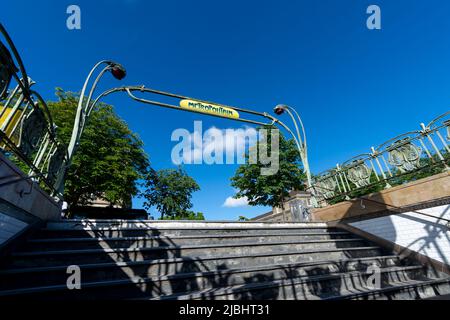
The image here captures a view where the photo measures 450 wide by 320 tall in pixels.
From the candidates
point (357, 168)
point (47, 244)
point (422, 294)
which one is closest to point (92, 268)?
point (47, 244)

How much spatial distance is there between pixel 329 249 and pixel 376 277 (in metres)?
0.85

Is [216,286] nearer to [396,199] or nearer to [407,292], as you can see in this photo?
[407,292]

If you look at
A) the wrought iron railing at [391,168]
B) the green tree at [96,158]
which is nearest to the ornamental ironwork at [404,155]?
the wrought iron railing at [391,168]

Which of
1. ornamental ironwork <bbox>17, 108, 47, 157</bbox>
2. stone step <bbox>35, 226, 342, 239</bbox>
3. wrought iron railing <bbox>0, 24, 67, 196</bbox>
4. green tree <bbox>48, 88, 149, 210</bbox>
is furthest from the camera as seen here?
green tree <bbox>48, 88, 149, 210</bbox>

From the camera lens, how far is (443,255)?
11.7 feet

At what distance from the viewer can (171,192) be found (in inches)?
1131

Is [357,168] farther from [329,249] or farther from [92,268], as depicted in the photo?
[92,268]

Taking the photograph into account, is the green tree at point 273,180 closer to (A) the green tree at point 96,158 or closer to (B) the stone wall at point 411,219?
(A) the green tree at point 96,158

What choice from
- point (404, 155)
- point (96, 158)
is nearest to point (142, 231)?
point (404, 155)

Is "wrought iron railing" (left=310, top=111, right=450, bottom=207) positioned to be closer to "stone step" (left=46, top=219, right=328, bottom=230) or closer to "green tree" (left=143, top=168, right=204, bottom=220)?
"stone step" (left=46, top=219, right=328, bottom=230)

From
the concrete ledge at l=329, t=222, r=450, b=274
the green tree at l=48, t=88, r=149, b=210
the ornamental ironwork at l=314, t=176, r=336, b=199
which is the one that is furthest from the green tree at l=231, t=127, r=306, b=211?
the concrete ledge at l=329, t=222, r=450, b=274

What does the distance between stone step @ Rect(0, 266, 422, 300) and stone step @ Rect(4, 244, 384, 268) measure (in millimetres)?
401

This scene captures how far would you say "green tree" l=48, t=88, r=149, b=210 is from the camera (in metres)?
13.6

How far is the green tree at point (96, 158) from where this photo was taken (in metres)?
13.6
